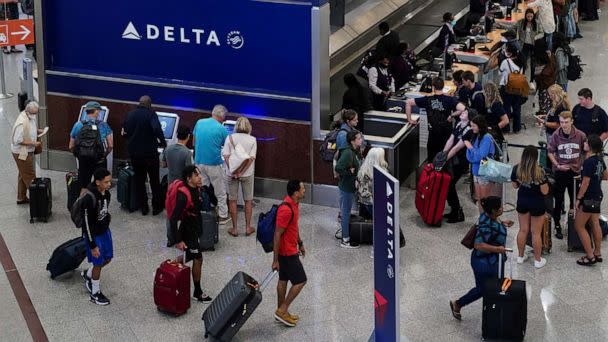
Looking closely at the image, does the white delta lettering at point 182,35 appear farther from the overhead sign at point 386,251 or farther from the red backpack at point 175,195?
the overhead sign at point 386,251

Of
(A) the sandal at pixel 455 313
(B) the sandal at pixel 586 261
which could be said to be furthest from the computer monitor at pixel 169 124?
(B) the sandal at pixel 586 261

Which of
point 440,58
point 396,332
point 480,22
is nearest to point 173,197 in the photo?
point 396,332

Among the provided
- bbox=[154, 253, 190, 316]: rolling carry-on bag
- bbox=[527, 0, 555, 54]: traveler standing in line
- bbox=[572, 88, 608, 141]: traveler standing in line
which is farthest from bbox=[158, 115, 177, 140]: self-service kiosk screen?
bbox=[527, 0, 555, 54]: traveler standing in line

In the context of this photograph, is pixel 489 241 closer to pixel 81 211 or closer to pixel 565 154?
pixel 565 154

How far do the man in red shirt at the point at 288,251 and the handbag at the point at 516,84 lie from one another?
6110 mm

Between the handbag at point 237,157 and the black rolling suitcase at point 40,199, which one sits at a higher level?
the handbag at point 237,157

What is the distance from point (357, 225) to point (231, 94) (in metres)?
2.39

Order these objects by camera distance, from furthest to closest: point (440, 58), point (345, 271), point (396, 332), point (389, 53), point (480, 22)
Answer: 1. point (480, 22)
2. point (440, 58)
3. point (389, 53)
4. point (345, 271)
5. point (396, 332)

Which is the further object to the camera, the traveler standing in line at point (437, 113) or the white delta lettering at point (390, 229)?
the traveler standing in line at point (437, 113)

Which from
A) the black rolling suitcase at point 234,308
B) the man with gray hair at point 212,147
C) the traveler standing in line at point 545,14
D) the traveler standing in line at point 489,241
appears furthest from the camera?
the traveler standing in line at point 545,14

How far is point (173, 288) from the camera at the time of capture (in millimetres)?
10117

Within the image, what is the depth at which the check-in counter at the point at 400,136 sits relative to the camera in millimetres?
12828

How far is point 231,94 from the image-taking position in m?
13.0

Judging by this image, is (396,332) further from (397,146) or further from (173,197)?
(397,146)
